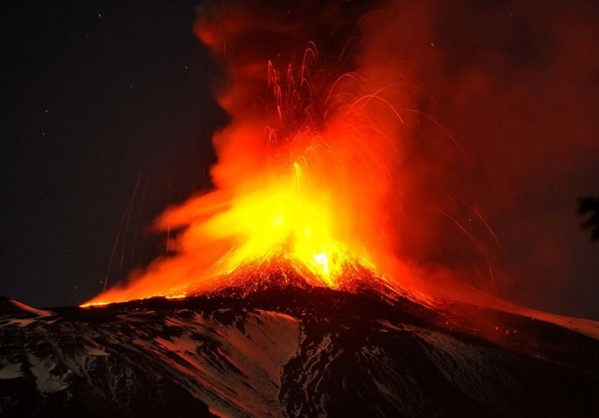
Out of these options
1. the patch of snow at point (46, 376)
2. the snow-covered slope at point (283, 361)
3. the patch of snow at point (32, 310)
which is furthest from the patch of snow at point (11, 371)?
the patch of snow at point (32, 310)

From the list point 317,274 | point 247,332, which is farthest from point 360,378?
point 317,274

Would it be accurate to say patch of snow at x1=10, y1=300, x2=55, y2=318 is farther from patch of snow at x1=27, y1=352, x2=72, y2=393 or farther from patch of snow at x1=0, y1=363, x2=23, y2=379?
patch of snow at x1=0, y1=363, x2=23, y2=379

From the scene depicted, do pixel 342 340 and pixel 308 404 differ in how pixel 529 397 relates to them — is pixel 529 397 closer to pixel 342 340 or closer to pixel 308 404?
pixel 342 340

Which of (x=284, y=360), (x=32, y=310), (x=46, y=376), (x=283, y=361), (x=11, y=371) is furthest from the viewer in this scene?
(x=32, y=310)

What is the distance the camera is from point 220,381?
156 feet

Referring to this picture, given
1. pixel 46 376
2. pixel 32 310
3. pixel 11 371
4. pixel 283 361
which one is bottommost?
pixel 283 361

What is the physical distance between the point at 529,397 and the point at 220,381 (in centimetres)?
2785

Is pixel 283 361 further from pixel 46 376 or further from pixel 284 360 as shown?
pixel 46 376

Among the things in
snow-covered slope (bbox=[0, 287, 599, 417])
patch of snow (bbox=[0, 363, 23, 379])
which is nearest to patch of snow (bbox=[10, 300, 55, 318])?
snow-covered slope (bbox=[0, 287, 599, 417])

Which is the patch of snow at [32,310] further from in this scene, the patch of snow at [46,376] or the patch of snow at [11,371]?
the patch of snow at [11,371]

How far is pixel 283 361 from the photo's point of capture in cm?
5441

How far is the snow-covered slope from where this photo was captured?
41438 mm

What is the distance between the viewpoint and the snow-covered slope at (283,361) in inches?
1631

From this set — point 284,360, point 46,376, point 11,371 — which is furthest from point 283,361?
point 11,371
